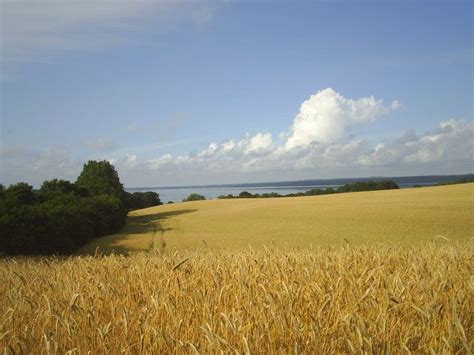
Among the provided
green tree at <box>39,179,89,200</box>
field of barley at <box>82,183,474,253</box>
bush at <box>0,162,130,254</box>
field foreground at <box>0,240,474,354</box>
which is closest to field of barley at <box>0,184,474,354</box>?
field foreground at <box>0,240,474,354</box>

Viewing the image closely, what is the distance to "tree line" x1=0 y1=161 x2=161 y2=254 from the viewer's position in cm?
1867

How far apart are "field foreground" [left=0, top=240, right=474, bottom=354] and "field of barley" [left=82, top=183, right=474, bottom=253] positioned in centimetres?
1244

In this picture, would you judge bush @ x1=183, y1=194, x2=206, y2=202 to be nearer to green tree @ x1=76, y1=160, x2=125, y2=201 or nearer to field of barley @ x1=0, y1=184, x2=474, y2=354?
green tree @ x1=76, y1=160, x2=125, y2=201

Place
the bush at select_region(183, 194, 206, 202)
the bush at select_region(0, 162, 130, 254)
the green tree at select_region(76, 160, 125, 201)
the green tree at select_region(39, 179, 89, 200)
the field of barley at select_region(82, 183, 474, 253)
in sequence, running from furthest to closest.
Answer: the bush at select_region(183, 194, 206, 202), the green tree at select_region(76, 160, 125, 201), the green tree at select_region(39, 179, 89, 200), the field of barley at select_region(82, 183, 474, 253), the bush at select_region(0, 162, 130, 254)

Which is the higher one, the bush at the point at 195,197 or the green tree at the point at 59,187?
the green tree at the point at 59,187

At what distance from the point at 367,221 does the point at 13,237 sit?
67.2 ft

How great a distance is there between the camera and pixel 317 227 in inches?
962

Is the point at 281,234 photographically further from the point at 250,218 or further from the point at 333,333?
the point at 333,333

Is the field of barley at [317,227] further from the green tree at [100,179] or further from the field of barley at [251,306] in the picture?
the field of barley at [251,306]

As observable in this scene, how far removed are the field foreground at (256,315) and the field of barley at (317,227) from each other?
12443 millimetres

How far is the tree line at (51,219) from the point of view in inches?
735

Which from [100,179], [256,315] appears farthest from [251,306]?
[100,179]

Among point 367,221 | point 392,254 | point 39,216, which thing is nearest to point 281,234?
point 367,221

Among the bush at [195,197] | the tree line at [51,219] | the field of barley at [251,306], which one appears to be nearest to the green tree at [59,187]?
the tree line at [51,219]
